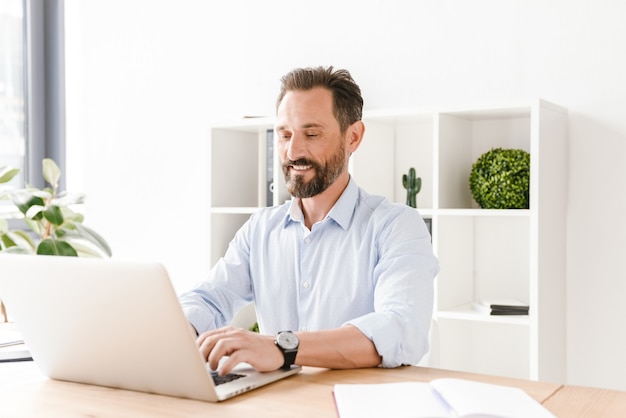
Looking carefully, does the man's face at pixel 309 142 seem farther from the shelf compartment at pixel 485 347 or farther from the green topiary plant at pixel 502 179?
the shelf compartment at pixel 485 347

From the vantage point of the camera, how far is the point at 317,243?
213 cm

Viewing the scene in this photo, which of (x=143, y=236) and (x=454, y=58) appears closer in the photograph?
(x=454, y=58)

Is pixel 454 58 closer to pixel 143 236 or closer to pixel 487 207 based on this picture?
pixel 487 207

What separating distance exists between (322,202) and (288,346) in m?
0.71

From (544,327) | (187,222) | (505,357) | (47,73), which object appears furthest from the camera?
(47,73)

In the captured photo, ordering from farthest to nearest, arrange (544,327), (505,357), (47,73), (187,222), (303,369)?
1. (47,73)
2. (187,222)
3. (505,357)
4. (544,327)
5. (303,369)

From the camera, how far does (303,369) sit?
1566mm

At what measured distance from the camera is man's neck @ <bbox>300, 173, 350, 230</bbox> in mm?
2158

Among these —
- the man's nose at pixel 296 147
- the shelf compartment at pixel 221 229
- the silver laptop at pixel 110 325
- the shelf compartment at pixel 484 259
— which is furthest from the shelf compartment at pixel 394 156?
the silver laptop at pixel 110 325

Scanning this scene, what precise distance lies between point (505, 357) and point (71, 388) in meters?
2.06

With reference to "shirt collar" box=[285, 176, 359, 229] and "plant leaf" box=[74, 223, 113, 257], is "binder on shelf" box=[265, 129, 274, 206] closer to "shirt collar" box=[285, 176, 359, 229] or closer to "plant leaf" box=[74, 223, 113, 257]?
"plant leaf" box=[74, 223, 113, 257]

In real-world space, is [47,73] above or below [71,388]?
above

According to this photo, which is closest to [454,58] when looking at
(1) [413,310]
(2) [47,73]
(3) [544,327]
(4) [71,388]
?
(3) [544,327]

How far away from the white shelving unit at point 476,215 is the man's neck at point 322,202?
79 cm
